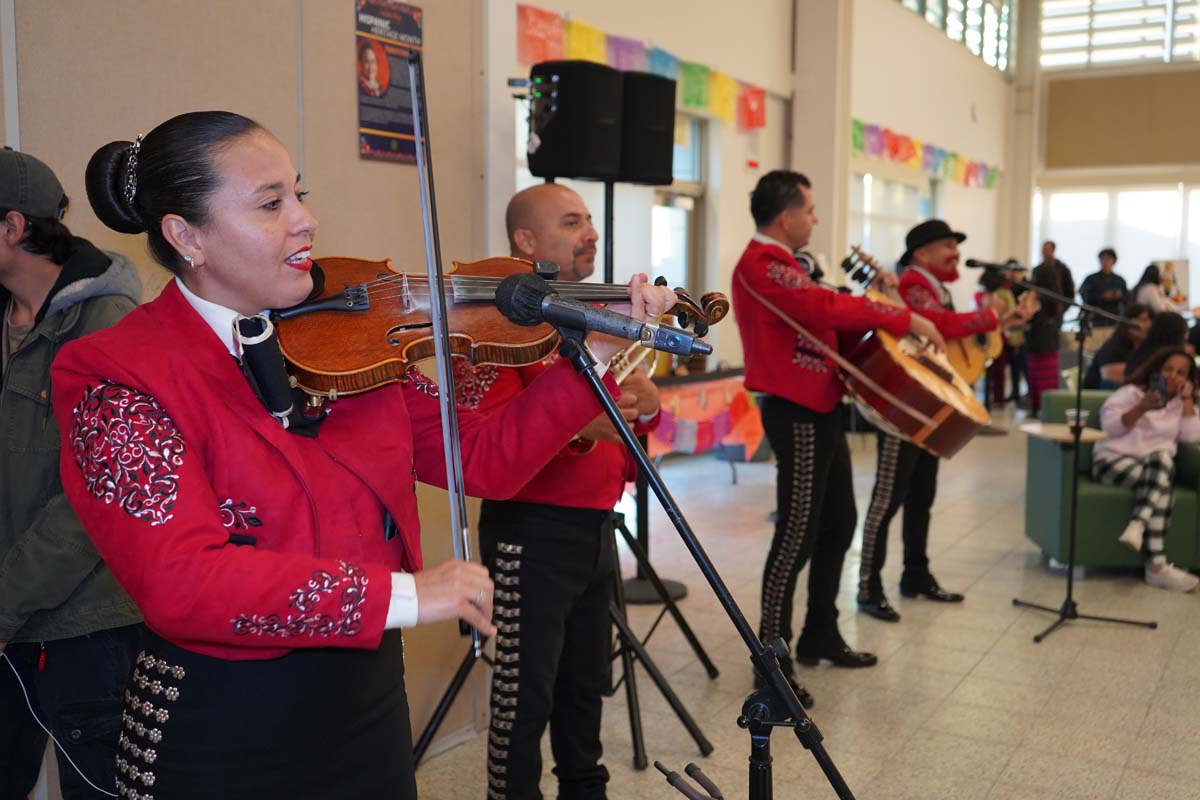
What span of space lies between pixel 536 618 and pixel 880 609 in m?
2.57

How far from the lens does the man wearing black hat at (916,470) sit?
4.41 metres

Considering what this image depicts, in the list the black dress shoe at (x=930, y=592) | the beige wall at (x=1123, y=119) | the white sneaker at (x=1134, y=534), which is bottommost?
the black dress shoe at (x=930, y=592)

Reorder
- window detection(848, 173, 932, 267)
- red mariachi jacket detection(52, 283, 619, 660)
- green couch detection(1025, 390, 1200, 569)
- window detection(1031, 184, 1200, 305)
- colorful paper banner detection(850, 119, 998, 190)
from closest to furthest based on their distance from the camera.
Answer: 1. red mariachi jacket detection(52, 283, 619, 660)
2. green couch detection(1025, 390, 1200, 569)
3. colorful paper banner detection(850, 119, 998, 190)
4. window detection(848, 173, 932, 267)
5. window detection(1031, 184, 1200, 305)

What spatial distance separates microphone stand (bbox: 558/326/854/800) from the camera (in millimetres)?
1335

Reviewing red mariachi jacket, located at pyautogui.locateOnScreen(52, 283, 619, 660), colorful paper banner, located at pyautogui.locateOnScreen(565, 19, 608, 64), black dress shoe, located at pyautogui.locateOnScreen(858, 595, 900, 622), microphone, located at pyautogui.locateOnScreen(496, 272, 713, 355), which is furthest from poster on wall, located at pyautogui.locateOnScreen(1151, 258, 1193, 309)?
red mariachi jacket, located at pyautogui.locateOnScreen(52, 283, 619, 660)

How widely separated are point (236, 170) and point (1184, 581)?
479cm

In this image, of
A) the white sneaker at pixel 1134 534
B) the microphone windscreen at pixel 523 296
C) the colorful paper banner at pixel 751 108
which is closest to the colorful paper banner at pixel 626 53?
the colorful paper banner at pixel 751 108

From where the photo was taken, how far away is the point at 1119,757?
126 inches

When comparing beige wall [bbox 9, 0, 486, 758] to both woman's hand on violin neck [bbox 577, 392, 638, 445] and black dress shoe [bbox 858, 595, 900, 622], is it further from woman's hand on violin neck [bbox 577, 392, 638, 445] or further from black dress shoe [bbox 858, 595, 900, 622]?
black dress shoe [bbox 858, 595, 900, 622]

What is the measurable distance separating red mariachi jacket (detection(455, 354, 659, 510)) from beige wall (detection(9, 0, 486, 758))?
752mm

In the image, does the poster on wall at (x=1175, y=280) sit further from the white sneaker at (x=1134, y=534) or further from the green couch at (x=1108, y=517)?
the white sneaker at (x=1134, y=534)

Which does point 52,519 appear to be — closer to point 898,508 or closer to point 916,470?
point 898,508

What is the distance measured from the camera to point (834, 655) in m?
3.94

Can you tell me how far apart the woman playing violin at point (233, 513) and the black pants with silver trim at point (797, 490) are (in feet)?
7.12
